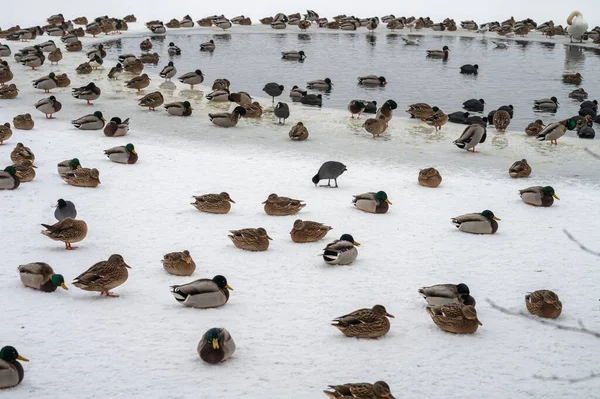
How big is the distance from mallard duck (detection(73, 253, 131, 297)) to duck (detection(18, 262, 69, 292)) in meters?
0.19

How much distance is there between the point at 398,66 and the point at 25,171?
57.2 ft

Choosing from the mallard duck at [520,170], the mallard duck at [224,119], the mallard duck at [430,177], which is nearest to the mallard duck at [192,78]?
the mallard duck at [224,119]

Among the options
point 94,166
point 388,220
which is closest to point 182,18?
point 94,166

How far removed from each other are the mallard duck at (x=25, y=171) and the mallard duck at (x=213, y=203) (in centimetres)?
292

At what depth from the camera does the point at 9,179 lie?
11469mm

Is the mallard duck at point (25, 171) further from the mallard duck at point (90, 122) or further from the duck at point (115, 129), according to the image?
the mallard duck at point (90, 122)

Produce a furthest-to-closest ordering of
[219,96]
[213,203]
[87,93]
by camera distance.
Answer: [219,96]
[87,93]
[213,203]

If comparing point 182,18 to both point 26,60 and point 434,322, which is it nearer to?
point 26,60

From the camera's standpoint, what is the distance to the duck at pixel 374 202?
11195mm

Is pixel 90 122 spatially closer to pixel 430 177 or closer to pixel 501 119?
pixel 430 177

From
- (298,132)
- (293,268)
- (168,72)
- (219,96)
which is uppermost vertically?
(168,72)

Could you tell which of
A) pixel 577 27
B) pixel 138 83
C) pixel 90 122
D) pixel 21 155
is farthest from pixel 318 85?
pixel 577 27

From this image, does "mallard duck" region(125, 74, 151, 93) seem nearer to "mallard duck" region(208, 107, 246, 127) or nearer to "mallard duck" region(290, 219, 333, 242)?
"mallard duck" region(208, 107, 246, 127)

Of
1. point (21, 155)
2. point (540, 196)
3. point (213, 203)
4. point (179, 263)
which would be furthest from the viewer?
point (21, 155)
